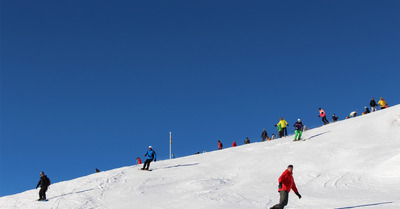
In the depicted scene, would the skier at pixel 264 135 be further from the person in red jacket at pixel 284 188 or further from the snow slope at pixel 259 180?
the person in red jacket at pixel 284 188

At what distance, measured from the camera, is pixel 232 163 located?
66.5 ft

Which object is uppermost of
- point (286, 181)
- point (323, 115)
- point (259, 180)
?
point (323, 115)

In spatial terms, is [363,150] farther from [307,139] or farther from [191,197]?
[191,197]

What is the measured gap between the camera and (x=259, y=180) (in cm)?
1620

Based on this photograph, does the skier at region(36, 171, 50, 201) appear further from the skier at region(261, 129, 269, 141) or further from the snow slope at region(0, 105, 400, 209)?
the skier at region(261, 129, 269, 141)

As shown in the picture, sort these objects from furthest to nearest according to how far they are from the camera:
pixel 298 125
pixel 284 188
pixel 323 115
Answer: pixel 323 115 → pixel 298 125 → pixel 284 188

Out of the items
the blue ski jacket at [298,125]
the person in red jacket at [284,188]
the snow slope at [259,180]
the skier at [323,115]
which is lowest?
the person in red jacket at [284,188]

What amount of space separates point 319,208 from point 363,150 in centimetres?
1020

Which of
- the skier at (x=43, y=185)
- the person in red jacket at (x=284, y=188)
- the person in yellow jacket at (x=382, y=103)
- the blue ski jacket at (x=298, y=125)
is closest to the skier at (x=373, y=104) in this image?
the person in yellow jacket at (x=382, y=103)

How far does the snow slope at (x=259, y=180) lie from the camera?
41.3 ft

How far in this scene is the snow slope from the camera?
1259 centimetres

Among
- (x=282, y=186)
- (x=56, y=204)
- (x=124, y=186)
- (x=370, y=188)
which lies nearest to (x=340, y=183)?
(x=370, y=188)

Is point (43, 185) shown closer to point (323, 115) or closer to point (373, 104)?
point (323, 115)

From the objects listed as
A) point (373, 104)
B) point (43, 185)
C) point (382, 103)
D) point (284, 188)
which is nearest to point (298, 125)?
point (373, 104)
